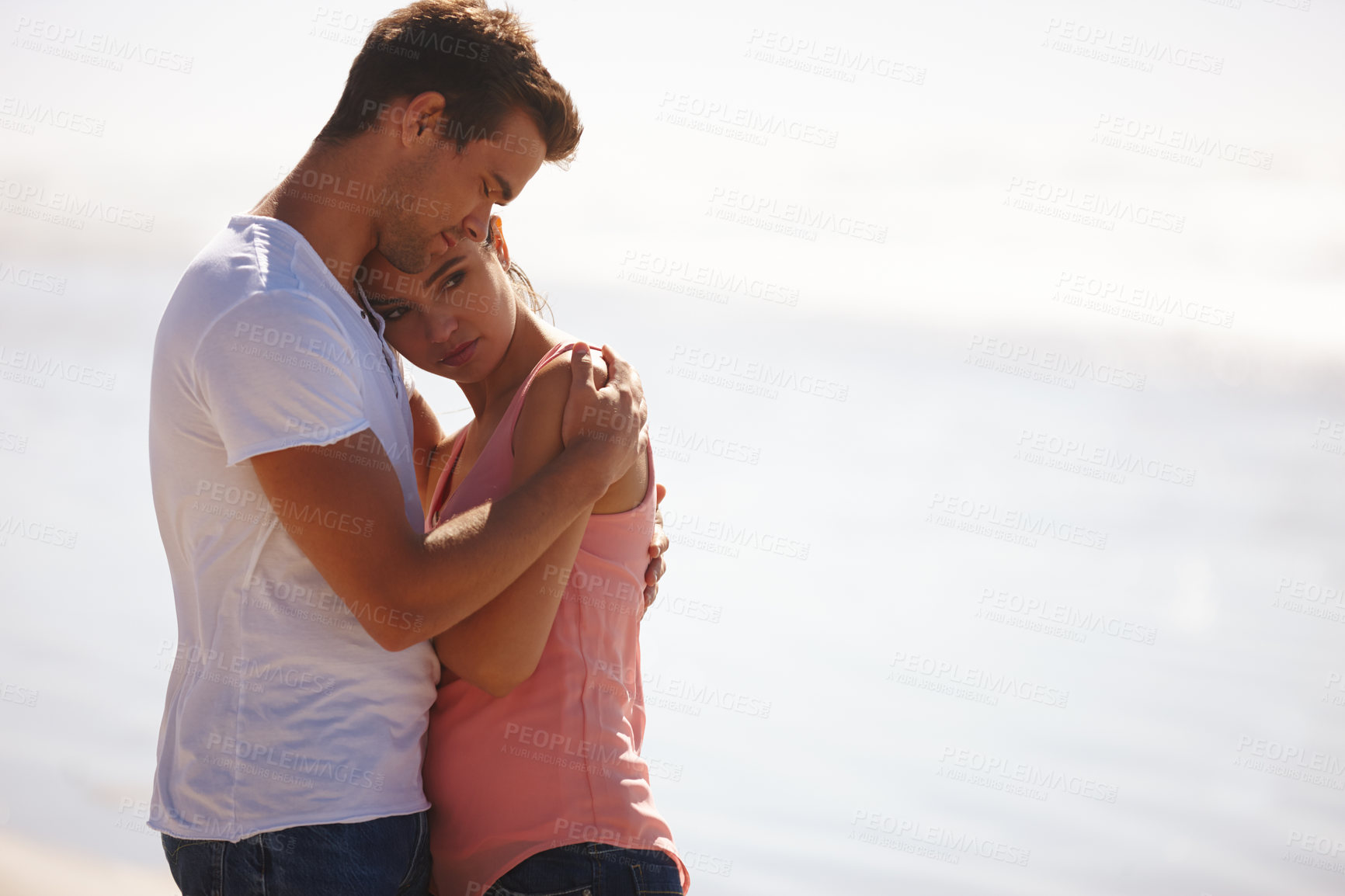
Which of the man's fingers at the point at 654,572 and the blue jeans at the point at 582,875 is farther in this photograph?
the man's fingers at the point at 654,572

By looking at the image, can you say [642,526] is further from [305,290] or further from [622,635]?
[305,290]

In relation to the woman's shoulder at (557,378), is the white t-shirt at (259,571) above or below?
below

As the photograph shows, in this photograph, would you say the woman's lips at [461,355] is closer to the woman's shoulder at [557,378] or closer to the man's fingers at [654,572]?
the woman's shoulder at [557,378]

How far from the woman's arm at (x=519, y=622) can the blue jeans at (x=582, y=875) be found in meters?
0.27

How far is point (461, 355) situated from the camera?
203cm

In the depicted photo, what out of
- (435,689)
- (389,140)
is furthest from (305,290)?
(435,689)

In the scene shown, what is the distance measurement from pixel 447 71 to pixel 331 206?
12.5 inches

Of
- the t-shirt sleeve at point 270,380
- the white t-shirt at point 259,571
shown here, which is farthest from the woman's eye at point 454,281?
the t-shirt sleeve at point 270,380

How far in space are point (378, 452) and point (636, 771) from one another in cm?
69

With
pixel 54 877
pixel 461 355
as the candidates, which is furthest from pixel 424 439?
pixel 54 877

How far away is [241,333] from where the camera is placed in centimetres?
149

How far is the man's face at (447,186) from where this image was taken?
183 centimetres

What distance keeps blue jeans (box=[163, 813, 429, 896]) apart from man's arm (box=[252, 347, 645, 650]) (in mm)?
293

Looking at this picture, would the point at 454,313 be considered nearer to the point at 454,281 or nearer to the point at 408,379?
the point at 454,281
